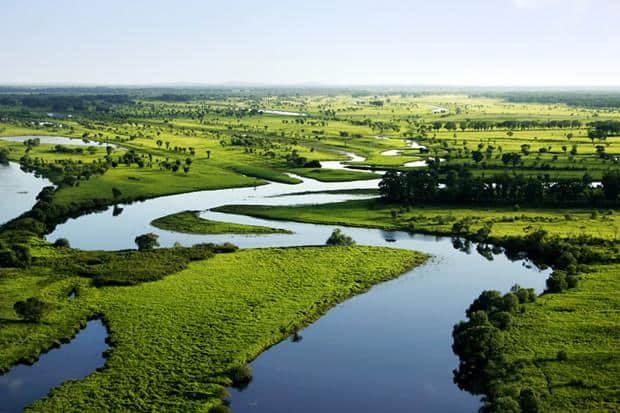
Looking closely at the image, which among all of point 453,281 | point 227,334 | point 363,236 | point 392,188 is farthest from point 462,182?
point 227,334

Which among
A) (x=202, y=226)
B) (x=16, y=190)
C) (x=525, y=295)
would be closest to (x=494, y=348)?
(x=525, y=295)

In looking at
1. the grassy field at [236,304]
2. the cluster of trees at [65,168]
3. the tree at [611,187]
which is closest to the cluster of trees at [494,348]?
the grassy field at [236,304]

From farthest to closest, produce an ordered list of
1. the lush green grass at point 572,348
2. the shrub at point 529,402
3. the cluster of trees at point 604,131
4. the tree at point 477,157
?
the cluster of trees at point 604,131, the tree at point 477,157, the lush green grass at point 572,348, the shrub at point 529,402

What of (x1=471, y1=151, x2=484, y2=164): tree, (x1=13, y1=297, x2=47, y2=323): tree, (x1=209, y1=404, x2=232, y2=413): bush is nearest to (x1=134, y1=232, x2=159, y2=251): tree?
(x1=13, y1=297, x2=47, y2=323): tree

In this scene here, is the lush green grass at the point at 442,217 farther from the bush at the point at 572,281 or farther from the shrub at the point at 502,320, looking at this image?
the shrub at the point at 502,320

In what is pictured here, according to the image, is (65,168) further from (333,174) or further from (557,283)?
(557,283)

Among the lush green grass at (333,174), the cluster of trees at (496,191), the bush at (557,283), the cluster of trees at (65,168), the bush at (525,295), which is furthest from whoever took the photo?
the lush green grass at (333,174)

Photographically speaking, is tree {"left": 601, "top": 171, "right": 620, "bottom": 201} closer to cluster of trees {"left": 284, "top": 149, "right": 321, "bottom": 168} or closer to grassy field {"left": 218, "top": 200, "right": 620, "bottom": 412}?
grassy field {"left": 218, "top": 200, "right": 620, "bottom": 412}
